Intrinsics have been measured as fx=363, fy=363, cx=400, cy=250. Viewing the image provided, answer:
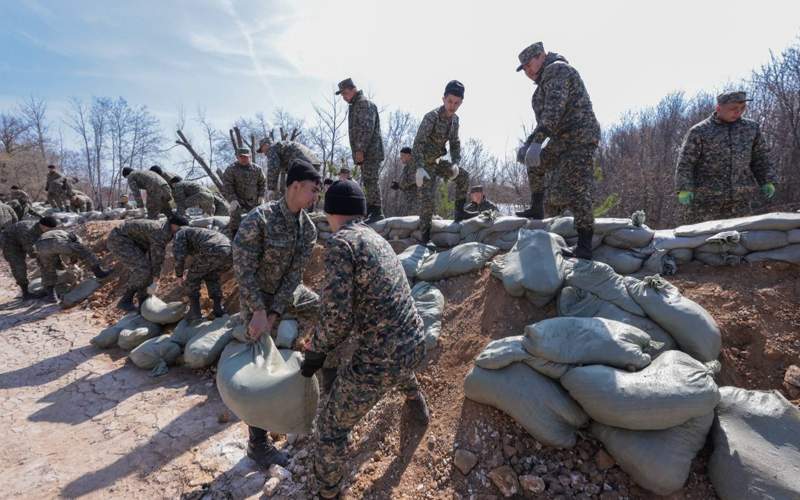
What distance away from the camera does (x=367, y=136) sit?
4.81 meters

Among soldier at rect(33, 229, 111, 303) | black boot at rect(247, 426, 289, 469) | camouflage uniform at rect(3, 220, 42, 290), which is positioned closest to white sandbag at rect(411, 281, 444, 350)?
black boot at rect(247, 426, 289, 469)

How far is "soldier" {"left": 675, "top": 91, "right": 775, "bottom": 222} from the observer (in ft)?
11.2

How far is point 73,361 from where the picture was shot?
416 centimetres

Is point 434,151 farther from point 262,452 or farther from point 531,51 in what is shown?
point 262,452

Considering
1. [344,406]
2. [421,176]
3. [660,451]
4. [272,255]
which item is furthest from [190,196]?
[660,451]

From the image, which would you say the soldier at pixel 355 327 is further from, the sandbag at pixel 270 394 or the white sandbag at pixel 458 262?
the white sandbag at pixel 458 262

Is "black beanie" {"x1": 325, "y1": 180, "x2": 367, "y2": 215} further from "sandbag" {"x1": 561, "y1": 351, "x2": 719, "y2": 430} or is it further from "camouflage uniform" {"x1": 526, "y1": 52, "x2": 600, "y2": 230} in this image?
"camouflage uniform" {"x1": 526, "y1": 52, "x2": 600, "y2": 230}

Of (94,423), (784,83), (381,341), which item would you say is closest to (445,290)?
(381,341)

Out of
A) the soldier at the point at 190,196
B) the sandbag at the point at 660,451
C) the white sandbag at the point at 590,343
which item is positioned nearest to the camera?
the sandbag at the point at 660,451

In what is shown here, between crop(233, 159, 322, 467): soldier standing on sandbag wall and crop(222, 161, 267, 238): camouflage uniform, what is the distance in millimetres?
3337

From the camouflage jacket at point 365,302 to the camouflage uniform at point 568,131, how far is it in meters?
1.87

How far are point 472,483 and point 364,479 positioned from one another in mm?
642

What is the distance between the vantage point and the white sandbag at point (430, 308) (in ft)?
9.93

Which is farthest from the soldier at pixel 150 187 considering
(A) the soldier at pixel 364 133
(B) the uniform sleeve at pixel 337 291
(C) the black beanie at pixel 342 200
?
(B) the uniform sleeve at pixel 337 291
